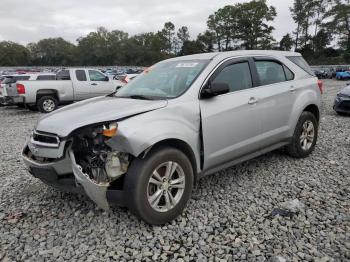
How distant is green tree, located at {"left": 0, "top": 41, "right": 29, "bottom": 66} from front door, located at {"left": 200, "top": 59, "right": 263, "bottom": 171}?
10700cm

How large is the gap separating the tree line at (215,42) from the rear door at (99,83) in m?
57.1

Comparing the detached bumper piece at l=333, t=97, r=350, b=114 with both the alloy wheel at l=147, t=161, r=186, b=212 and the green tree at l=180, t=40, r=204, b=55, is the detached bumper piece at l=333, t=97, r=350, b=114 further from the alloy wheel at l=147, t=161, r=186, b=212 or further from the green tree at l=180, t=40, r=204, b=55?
the green tree at l=180, t=40, r=204, b=55

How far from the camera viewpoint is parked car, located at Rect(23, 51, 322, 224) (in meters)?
2.96

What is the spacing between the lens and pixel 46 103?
12.6 m

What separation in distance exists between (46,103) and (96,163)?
10.7 metres

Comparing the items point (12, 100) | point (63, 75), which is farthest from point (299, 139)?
point (12, 100)

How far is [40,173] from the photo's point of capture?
327 centimetres

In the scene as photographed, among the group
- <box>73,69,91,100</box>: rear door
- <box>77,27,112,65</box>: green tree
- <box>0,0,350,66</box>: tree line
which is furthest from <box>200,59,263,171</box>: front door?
<box>77,27,112,65</box>: green tree

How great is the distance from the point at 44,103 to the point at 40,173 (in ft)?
33.4

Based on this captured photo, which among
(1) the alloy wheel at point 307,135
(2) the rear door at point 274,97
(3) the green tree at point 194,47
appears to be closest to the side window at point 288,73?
(2) the rear door at point 274,97

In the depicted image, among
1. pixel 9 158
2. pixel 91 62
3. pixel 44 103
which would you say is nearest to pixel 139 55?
pixel 91 62

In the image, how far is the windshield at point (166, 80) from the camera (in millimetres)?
3678

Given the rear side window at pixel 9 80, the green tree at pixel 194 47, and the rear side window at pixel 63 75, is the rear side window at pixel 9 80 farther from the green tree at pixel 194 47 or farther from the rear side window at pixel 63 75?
the green tree at pixel 194 47

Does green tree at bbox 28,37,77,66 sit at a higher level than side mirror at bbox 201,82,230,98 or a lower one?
higher
